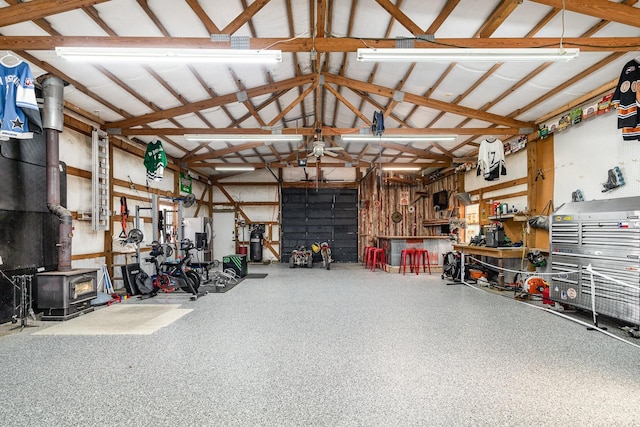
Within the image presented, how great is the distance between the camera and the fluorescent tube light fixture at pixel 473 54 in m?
3.71

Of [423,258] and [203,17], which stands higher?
[203,17]

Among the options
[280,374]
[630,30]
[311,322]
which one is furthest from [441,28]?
[280,374]

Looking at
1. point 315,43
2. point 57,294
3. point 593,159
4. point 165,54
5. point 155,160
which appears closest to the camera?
point 165,54

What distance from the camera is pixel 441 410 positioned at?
222 centimetres

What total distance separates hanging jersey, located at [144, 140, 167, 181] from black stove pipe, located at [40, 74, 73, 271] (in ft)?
9.09

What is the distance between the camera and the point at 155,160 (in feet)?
25.1

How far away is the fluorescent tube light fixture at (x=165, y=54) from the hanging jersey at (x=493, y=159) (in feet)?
18.8

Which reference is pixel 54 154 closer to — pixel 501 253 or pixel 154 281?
pixel 154 281

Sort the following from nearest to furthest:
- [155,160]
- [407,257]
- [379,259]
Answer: [155,160]
[407,257]
[379,259]

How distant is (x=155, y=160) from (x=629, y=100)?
872 centimetres

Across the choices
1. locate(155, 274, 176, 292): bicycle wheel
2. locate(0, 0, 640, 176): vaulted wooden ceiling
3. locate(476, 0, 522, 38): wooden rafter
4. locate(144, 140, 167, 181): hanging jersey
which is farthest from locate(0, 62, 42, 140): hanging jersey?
locate(476, 0, 522, 38): wooden rafter

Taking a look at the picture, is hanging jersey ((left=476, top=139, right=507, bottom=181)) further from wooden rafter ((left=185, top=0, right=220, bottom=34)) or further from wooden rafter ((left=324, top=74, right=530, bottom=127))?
wooden rafter ((left=185, top=0, right=220, bottom=34))

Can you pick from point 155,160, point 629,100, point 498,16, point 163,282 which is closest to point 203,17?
point 498,16

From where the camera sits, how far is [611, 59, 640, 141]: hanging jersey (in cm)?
409
